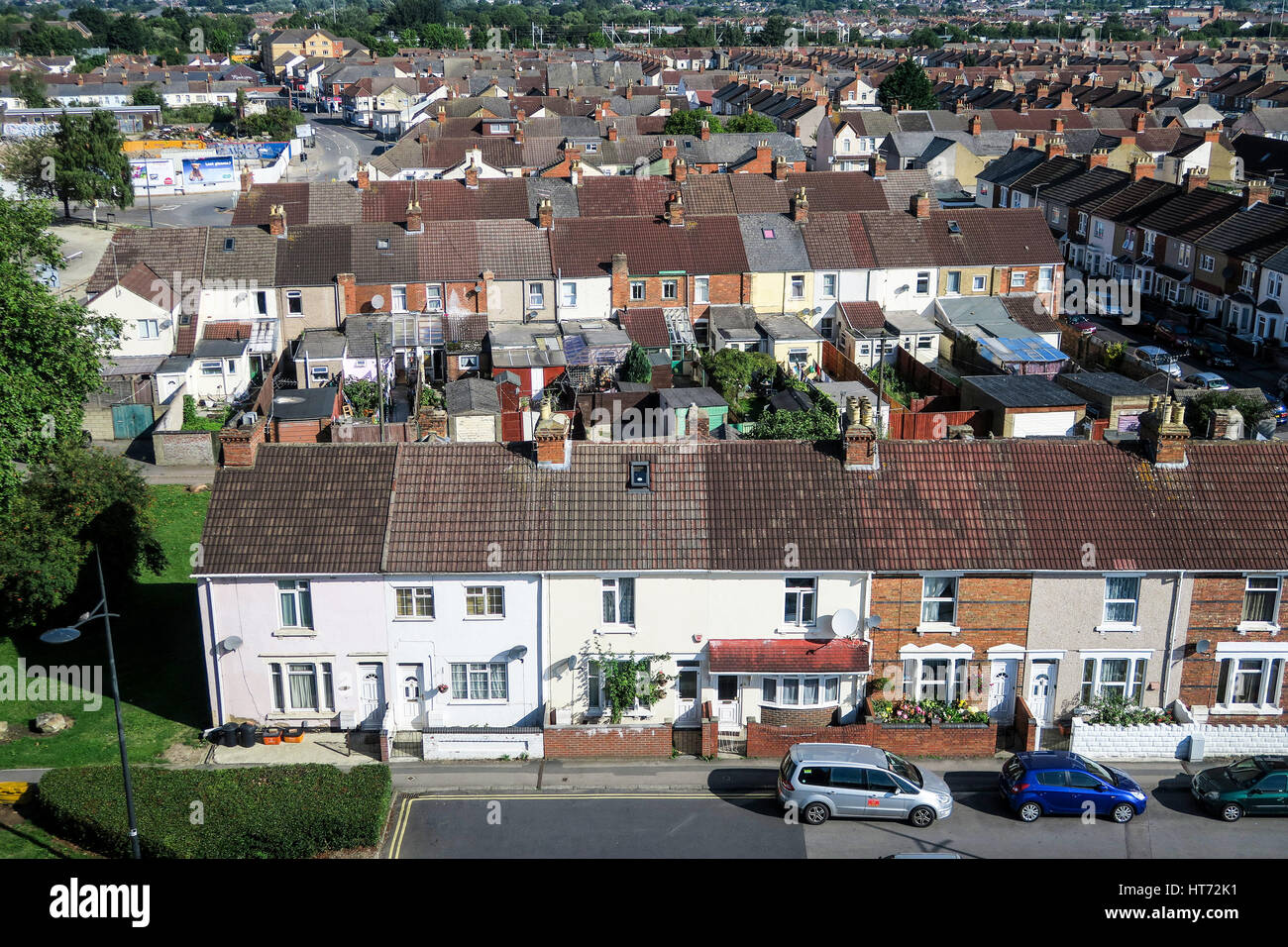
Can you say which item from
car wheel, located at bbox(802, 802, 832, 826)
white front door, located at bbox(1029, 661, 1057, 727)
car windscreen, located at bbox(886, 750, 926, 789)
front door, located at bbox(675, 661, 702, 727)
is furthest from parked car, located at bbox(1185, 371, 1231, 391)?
car wheel, located at bbox(802, 802, 832, 826)

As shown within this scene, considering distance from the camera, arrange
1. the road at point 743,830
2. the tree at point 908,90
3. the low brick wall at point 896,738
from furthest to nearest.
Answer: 1. the tree at point 908,90
2. the low brick wall at point 896,738
3. the road at point 743,830

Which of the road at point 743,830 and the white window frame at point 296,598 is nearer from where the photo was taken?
the road at point 743,830

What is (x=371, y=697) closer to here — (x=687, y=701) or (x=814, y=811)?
(x=687, y=701)

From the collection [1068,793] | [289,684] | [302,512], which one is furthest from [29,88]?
[1068,793]

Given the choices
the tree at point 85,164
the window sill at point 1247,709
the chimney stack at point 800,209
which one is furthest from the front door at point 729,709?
the tree at point 85,164

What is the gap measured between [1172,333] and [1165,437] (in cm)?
3579

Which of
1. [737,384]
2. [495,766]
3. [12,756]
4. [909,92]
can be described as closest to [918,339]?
[737,384]

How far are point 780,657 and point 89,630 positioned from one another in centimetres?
1877

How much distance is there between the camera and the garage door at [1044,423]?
42031 millimetres

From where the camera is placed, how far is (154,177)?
99.8m

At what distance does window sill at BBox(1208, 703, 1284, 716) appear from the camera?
86.3 feet

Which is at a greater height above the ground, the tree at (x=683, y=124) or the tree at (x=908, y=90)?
the tree at (x=908, y=90)

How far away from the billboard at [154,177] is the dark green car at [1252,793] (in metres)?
97.4

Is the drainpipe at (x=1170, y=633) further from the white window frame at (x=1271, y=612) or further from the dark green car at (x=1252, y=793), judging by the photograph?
the dark green car at (x=1252, y=793)
